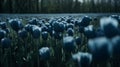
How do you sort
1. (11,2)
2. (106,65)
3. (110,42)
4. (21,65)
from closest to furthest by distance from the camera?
(110,42) < (106,65) < (21,65) < (11,2)

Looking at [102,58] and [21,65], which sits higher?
[102,58]

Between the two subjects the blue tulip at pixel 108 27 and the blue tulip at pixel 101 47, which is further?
the blue tulip at pixel 108 27

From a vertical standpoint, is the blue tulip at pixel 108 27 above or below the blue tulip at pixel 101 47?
above

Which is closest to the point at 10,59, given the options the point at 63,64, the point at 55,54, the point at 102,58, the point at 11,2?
the point at 55,54

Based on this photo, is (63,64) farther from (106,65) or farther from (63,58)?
(106,65)

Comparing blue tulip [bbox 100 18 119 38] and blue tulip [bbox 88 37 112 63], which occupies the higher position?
blue tulip [bbox 100 18 119 38]

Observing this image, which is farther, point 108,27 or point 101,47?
point 108,27

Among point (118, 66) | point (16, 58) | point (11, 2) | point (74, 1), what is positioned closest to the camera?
point (118, 66)

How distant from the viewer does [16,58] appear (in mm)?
3709

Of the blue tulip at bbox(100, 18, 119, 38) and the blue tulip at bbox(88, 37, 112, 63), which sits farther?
the blue tulip at bbox(100, 18, 119, 38)

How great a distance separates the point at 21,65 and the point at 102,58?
2049 millimetres

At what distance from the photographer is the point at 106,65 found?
2.65m

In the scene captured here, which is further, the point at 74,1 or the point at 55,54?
the point at 74,1

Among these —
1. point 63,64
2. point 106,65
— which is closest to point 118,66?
point 106,65
